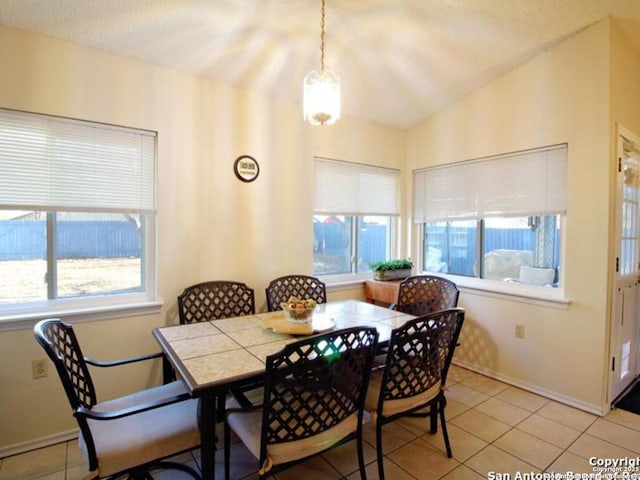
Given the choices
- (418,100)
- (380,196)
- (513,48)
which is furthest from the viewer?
(380,196)

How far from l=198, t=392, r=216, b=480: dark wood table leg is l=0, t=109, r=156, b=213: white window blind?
1.61 m

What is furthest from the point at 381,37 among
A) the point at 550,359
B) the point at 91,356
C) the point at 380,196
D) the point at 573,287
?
the point at 91,356

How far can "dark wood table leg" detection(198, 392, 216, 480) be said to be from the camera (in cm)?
147

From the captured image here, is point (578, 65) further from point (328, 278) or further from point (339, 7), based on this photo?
point (328, 278)

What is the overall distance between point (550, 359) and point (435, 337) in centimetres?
164

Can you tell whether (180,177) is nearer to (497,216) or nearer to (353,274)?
(353,274)

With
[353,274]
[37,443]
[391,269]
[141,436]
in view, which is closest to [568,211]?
[391,269]

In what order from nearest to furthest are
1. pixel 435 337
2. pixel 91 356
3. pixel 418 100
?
1. pixel 435 337
2. pixel 91 356
3. pixel 418 100

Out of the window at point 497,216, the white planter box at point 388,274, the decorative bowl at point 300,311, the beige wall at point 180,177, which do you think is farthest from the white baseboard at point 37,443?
the window at point 497,216

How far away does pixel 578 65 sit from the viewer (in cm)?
262

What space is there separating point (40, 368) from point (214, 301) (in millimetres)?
1121

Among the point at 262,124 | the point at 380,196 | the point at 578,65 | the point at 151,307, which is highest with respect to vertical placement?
the point at 578,65

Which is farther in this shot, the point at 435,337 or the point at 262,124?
the point at 262,124

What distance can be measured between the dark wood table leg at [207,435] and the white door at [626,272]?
2.86 meters
